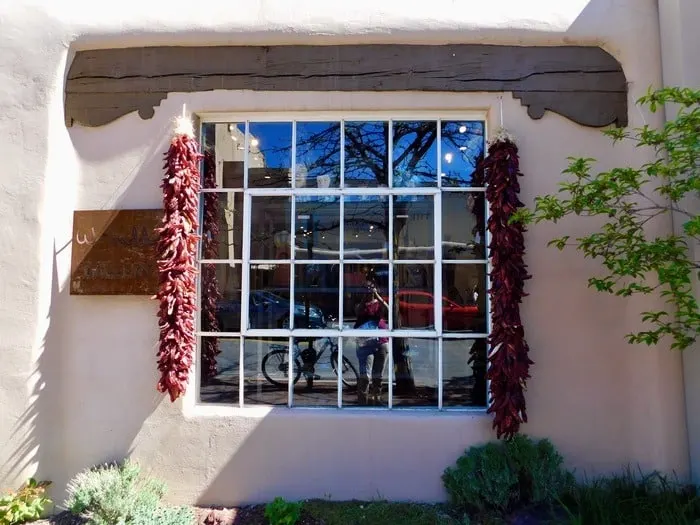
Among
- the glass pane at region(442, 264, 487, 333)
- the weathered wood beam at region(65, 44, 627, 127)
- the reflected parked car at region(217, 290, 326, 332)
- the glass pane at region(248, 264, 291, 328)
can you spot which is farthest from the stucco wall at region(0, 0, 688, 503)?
the glass pane at region(248, 264, 291, 328)

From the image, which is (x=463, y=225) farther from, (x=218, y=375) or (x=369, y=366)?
(x=218, y=375)

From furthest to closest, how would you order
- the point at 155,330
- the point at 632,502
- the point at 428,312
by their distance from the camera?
the point at 428,312, the point at 155,330, the point at 632,502

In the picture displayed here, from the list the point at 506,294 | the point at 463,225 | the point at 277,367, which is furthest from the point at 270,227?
the point at 506,294

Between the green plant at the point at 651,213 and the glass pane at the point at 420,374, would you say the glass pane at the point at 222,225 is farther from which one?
the green plant at the point at 651,213

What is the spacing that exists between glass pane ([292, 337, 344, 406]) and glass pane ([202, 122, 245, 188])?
155cm

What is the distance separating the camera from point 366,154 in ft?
14.5

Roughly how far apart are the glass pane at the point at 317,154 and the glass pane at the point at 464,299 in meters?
1.32

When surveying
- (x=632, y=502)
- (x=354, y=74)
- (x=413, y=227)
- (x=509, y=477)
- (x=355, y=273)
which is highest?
(x=354, y=74)

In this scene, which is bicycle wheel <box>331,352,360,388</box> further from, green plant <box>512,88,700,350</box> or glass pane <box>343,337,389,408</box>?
green plant <box>512,88,700,350</box>

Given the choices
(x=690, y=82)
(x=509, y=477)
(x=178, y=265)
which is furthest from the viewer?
(x=178, y=265)

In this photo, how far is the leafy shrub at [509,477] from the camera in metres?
3.74

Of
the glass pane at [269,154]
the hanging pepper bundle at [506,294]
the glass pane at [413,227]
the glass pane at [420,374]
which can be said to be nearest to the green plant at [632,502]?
the hanging pepper bundle at [506,294]

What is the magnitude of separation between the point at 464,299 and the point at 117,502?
310cm

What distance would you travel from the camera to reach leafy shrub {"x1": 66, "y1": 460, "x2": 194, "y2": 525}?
11.9 ft
